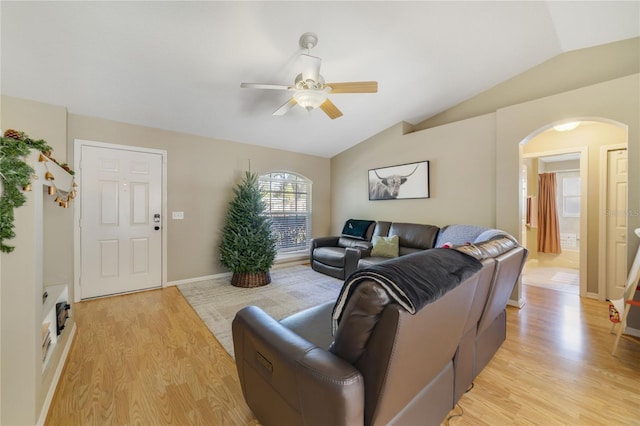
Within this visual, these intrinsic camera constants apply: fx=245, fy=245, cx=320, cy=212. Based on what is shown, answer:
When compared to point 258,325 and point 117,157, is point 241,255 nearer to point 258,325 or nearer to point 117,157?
point 117,157

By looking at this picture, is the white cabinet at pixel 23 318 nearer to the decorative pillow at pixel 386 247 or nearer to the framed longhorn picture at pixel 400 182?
the decorative pillow at pixel 386 247

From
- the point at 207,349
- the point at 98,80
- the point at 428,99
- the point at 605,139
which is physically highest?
the point at 428,99

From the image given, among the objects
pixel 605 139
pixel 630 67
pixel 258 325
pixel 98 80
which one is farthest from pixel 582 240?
pixel 98 80

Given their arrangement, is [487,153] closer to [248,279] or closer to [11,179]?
[248,279]

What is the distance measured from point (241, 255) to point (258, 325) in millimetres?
2680

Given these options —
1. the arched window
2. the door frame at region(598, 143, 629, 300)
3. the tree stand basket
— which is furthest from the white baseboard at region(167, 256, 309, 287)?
the door frame at region(598, 143, 629, 300)

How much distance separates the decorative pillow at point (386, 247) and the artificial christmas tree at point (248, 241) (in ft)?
5.45

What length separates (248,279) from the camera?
147 inches

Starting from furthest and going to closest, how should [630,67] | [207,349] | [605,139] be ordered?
[605,139] < [630,67] < [207,349]

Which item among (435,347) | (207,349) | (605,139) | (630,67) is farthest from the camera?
(605,139)

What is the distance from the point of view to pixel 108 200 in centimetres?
337

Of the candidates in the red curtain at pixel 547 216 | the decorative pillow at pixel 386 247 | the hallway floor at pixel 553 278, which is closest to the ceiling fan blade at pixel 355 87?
the decorative pillow at pixel 386 247

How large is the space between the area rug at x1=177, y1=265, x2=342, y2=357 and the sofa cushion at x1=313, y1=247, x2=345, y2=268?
0.26 metres

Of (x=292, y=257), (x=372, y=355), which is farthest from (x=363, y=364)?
(x=292, y=257)
